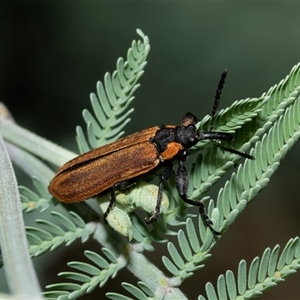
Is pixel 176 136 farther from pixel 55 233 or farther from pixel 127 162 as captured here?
pixel 55 233

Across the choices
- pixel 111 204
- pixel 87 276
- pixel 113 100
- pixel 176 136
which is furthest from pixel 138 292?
pixel 113 100

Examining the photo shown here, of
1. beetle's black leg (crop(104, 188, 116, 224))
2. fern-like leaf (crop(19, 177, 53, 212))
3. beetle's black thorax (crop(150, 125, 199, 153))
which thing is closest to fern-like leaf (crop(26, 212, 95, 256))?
beetle's black leg (crop(104, 188, 116, 224))

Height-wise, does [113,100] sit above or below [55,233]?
above

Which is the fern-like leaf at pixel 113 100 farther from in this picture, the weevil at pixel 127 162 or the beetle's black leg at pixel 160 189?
the beetle's black leg at pixel 160 189

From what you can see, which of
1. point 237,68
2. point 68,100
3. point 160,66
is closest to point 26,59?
point 68,100

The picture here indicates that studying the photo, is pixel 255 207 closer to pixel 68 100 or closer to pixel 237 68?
pixel 237 68

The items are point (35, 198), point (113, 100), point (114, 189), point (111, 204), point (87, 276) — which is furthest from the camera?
point (113, 100)

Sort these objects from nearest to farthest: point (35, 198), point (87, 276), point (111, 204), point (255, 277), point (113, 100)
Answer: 1. point (255, 277)
2. point (87, 276)
3. point (111, 204)
4. point (35, 198)
5. point (113, 100)
